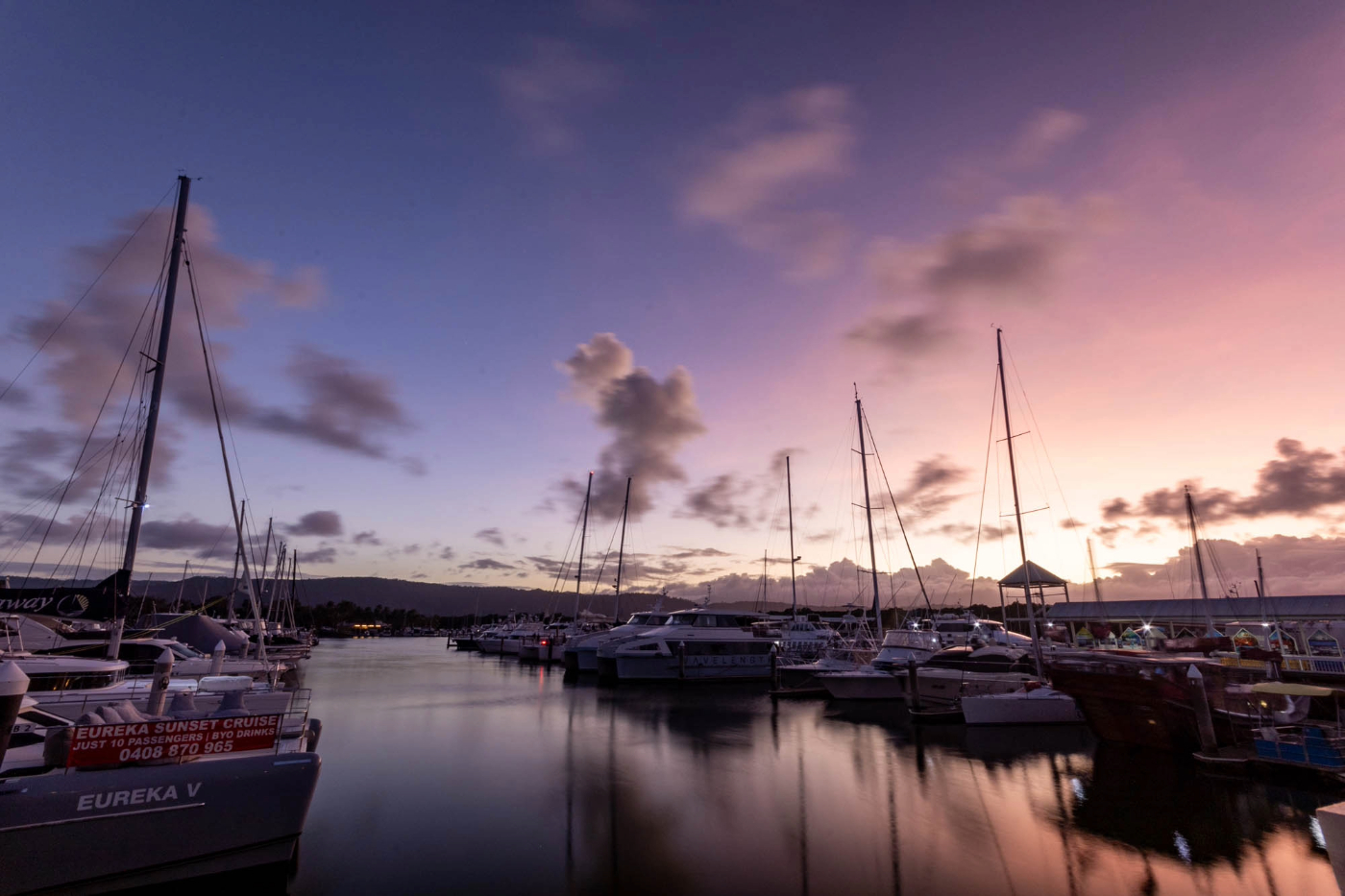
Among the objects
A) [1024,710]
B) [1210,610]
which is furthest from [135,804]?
[1210,610]

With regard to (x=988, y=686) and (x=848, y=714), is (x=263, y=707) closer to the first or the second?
(x=848, y=714)

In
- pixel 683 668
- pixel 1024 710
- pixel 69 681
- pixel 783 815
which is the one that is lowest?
pixel 783 815

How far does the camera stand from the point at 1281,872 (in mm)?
12469

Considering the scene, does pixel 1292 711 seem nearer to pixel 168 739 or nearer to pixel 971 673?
pixel 971 673

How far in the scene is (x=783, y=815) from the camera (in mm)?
16188

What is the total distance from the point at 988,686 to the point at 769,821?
2140 cm

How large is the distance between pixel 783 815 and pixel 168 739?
44.2ft

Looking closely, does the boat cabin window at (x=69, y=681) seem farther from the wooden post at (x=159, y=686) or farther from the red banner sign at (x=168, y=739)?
the red banner sign at (x=168, y=739)

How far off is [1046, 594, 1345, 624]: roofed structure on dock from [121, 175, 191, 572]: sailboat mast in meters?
65.9

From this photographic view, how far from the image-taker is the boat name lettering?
9.29 metres

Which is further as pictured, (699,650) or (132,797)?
(699,650)

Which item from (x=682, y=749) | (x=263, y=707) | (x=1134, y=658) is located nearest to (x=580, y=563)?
(x=682, y=749)

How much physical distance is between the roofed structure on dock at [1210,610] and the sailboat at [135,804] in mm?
62831

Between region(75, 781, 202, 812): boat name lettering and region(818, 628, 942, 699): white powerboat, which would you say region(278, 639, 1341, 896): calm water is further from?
region(818, 628, 942, 699): white powerboat
